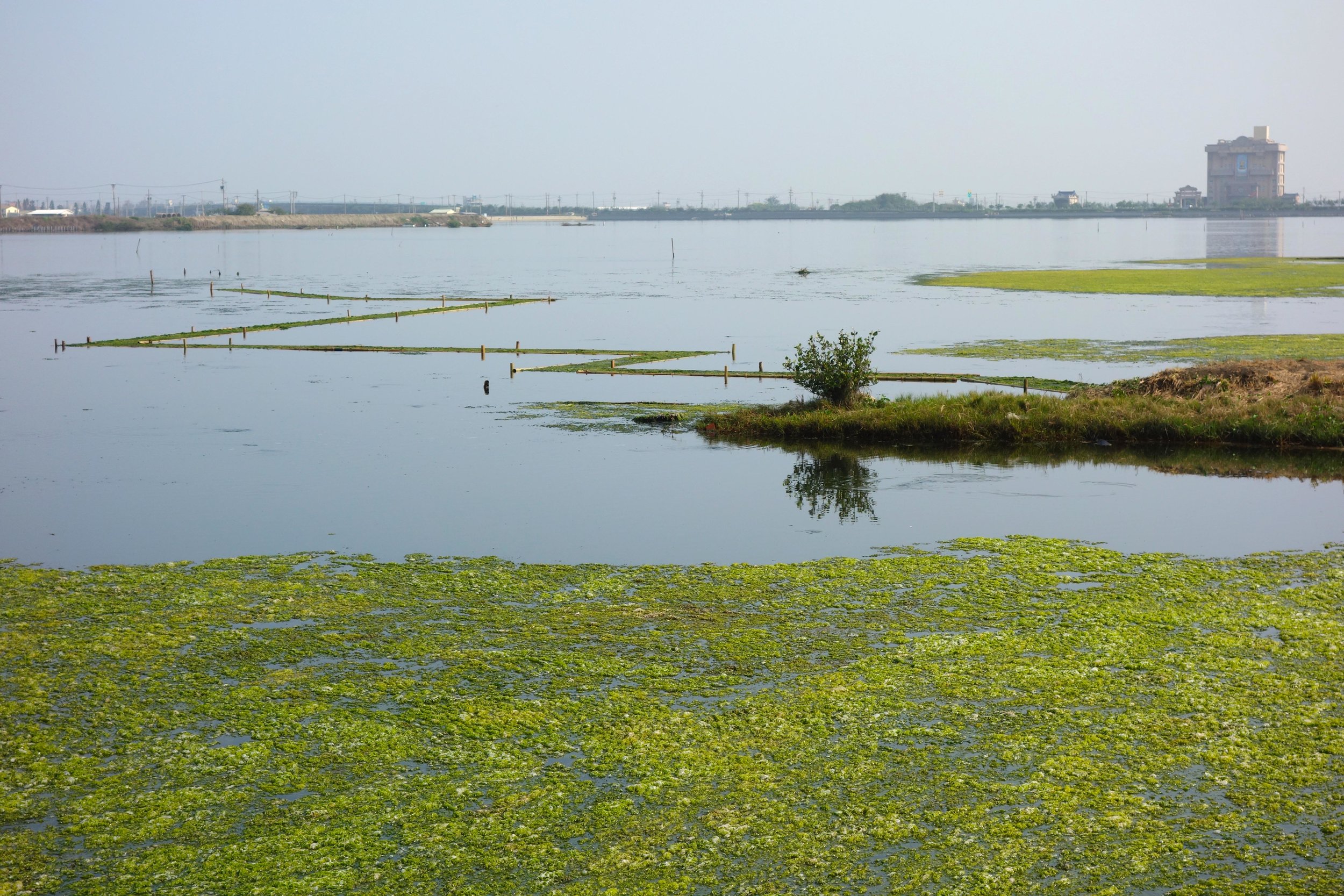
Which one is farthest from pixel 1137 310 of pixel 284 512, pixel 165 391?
pixel 284 512

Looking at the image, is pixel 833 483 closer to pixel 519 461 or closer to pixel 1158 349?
pixel 519 461

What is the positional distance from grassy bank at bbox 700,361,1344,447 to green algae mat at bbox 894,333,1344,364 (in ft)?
37.7

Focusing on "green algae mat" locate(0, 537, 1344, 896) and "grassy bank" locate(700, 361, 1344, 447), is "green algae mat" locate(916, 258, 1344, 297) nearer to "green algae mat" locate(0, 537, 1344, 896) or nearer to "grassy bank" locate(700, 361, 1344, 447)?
"grassy bank" locate(700, 361, 1344, 447)

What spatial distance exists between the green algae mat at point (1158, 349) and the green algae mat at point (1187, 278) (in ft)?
89.5

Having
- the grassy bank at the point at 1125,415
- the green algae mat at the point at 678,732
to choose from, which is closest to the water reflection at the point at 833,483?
the grassy bank at the point at 1125,415

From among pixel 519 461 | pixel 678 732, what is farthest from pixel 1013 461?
pixel 678 732

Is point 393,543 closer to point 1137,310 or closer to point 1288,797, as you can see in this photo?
point 1288,797

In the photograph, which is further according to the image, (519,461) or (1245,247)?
(1245,247)

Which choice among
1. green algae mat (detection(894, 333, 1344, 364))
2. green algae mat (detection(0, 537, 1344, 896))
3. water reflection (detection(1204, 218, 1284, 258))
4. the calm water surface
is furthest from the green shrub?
water reflection (detection(1204, 218, 1284, 258))

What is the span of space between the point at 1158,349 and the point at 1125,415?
19.7 meters

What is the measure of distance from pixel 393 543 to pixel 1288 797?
13.4 metres

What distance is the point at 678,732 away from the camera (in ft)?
38.0

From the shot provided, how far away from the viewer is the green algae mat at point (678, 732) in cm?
920

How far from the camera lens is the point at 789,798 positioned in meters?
10.2
